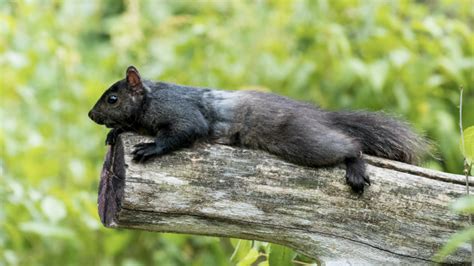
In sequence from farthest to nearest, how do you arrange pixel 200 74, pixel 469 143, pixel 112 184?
pixel 200 74
pixel 112 184
pixel 469 143

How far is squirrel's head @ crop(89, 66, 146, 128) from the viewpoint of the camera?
3.93 m

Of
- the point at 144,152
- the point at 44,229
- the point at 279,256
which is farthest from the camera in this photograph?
the point at 44,229

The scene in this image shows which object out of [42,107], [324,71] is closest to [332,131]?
[324,71]

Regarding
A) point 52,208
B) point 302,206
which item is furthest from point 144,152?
point 52,208

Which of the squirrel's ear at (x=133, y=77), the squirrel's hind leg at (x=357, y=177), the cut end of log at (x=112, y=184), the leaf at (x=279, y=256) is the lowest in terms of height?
the leaf at (x=279, y=256)

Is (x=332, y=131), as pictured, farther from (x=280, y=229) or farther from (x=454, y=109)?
(x=454, y=109)

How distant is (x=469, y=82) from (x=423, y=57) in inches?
17.7

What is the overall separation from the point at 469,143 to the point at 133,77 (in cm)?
179

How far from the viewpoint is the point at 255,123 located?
3805mm

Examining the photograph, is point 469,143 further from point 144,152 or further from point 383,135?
point 144,152

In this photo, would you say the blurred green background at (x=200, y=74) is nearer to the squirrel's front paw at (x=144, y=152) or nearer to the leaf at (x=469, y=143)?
the squirrel's front paw at (x=144, y=152)

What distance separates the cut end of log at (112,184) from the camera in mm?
3275

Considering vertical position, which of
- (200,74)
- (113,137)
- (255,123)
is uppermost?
(200,74)

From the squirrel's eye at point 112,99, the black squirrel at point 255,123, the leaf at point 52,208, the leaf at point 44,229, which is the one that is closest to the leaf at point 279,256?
the black squirrel at point 255,123
